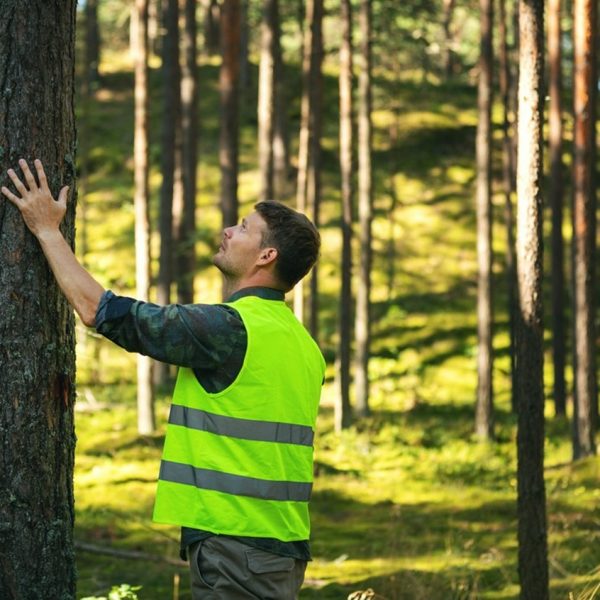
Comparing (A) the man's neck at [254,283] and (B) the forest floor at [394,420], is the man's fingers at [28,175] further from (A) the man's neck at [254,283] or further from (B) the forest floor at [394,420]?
(B) the forest floor at [394,420]

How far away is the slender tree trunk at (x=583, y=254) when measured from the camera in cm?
1986

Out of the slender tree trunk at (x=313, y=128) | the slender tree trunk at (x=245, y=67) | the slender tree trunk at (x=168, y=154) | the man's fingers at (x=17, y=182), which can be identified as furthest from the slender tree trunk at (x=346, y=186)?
the man's fingers at (x=17, y=182)

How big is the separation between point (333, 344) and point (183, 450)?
95.3 feet

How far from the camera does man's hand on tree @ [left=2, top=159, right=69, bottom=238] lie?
15.7 ft

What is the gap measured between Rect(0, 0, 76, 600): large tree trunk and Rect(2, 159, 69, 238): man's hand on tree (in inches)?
2.0

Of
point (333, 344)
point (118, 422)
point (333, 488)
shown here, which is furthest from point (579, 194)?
point (333, 344)

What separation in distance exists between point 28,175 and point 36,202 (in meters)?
0.12

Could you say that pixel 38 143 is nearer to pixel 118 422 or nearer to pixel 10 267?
pixel 10 267

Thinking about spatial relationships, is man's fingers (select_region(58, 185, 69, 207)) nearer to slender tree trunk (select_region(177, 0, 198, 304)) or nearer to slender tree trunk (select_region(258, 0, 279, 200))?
slender tree trunk (select_region(258, 0, 279, 200))

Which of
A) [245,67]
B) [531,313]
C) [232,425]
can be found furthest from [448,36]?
[232,425]

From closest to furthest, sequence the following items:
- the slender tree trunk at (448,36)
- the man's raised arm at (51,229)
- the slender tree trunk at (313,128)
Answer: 1. the man's raised arm at (51,229)
2. the slender tree trunk at (313,128)
3. the slender tree trunk at (448,36)

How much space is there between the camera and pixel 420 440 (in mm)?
24391

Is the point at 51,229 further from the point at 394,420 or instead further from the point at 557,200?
the point at 394,420

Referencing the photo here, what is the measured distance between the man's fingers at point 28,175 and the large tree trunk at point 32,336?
1.9 inches
